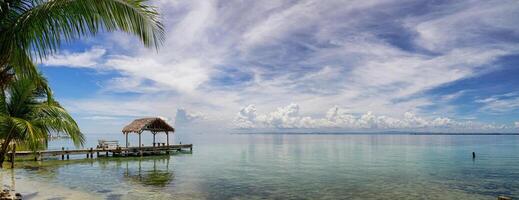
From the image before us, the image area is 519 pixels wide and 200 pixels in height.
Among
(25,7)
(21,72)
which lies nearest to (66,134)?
(21,72)

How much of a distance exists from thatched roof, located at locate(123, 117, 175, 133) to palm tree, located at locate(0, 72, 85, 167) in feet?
115

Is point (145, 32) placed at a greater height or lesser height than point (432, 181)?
greater

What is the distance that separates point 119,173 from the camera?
2928 cm

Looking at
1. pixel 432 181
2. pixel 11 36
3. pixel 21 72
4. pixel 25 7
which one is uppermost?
pixel 25 7

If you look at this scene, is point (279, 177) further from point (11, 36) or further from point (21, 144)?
point (11, 36)

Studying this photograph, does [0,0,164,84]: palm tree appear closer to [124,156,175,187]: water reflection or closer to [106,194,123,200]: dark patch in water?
[106,194,123,200]: dark patch in water

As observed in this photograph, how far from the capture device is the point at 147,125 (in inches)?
1816

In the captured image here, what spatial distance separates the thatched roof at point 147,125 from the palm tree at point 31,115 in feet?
115

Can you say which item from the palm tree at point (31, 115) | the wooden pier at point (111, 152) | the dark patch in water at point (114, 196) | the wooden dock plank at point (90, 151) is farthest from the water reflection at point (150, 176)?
the palm tree at point (31, 115)

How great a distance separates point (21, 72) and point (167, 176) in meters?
22.7

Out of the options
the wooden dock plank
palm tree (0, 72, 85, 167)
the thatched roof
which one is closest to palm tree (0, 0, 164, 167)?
palm tree (0, 72, 85, 167)

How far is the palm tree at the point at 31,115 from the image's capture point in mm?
9703

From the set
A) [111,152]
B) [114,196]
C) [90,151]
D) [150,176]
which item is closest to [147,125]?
[111,152]

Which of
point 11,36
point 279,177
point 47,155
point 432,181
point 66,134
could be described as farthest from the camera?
point 47,155
